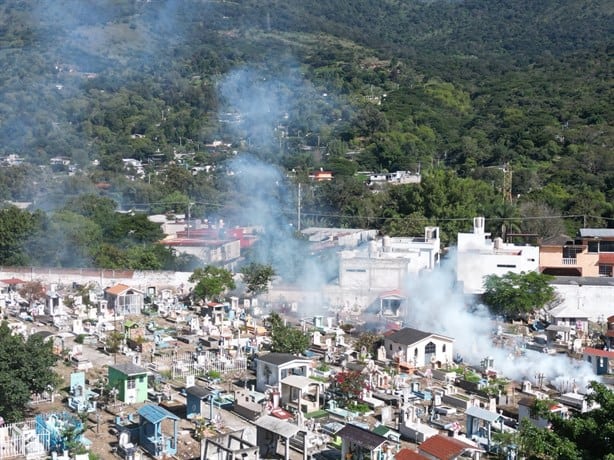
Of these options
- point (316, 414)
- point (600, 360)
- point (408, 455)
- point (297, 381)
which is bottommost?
point (316, 414)

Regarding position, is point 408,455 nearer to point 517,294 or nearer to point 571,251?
point 517,294

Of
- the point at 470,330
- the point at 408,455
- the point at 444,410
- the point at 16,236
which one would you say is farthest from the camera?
the point at 16,236

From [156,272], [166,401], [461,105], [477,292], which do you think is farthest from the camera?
[461,105]

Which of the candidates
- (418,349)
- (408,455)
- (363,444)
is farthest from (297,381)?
(418,349)

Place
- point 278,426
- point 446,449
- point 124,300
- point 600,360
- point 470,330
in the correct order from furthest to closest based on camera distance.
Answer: point 124,300
point 470,330
point 600,360
point 278,426
point 446,449

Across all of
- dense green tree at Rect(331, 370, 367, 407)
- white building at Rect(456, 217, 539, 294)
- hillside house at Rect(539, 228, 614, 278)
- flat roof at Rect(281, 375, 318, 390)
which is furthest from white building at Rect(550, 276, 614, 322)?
flat roof at Rect(281, 375, 318, 390)

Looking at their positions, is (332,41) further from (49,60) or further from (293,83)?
(49,60)

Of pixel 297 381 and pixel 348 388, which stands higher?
pixel 297 381

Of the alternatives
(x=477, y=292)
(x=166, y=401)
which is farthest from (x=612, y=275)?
(x=166, y=401)
